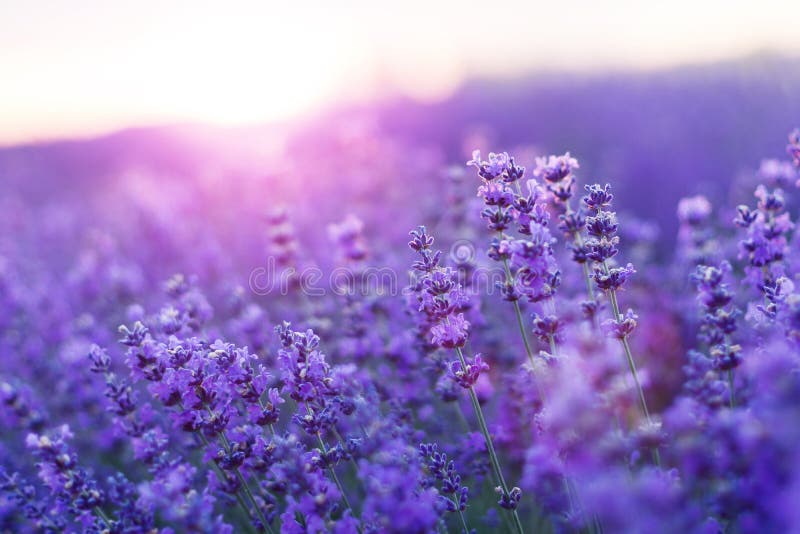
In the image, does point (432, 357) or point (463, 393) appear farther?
point (463, 393)

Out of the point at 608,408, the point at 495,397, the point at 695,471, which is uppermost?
the point at 608,408

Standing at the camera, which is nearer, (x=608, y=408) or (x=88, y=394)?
(x=608, y=408)

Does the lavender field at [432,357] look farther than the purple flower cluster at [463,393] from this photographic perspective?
Yes

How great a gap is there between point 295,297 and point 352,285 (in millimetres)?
1778

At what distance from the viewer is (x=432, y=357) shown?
347 cm

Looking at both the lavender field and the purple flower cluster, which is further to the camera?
the lavender field

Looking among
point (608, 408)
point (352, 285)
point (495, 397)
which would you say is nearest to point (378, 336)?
point (352, 285)

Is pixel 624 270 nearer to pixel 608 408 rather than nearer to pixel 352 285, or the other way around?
pixel 608 408

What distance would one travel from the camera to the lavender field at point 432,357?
1934mm

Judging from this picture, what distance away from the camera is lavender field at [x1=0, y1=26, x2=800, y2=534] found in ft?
6.34

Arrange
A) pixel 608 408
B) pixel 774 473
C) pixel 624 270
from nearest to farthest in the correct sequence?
pixel 774 473 < pixel 608 408 < pixel 624 270

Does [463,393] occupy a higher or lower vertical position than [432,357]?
lower

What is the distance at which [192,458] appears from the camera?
4.52 m

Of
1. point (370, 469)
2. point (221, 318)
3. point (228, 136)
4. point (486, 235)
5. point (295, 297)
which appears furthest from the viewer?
point (228, 136)
